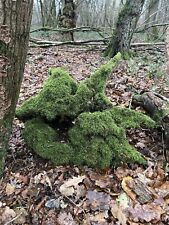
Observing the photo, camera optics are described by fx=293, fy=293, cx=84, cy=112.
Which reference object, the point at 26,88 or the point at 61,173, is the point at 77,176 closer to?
the point at 61,173

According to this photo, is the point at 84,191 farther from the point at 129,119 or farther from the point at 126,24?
the point at 126,24

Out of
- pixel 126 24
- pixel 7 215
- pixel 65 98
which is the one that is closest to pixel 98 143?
pixel 65 98

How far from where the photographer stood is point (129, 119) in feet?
11.5

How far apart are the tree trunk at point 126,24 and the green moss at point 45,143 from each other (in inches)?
235

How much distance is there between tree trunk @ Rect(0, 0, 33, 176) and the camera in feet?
7.91

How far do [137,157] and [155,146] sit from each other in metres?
0.44

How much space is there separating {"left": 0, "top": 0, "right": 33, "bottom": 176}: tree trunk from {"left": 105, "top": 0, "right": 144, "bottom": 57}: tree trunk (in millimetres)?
6388

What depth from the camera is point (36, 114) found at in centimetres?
346

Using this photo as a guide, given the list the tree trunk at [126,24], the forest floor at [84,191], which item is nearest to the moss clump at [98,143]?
the forest floor at [84,191]

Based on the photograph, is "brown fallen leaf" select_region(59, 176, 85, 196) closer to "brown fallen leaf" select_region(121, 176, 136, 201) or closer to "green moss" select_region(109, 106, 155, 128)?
"brown fallen leaf" select_region(121, 176, 136, 201)

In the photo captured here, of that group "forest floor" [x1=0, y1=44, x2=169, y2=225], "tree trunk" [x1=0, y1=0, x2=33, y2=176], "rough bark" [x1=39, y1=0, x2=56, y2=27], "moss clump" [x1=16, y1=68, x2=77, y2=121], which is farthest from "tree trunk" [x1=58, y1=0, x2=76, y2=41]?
"tree trunk" [x1=0, y1=0, x2=33, y2=176]

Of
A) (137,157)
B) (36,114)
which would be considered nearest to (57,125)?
(36,114)

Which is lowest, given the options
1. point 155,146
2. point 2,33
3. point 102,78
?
point 155,146

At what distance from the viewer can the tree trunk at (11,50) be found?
94.9 inches
